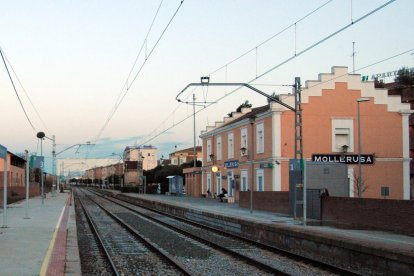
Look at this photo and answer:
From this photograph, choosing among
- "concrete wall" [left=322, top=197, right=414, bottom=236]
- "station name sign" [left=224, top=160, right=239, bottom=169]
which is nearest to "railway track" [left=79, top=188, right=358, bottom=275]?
"concrete wall" [left=322, top=197, right=414, bottom=236]

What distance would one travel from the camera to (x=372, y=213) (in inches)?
816

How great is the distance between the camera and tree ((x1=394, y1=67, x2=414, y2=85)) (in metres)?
83.0

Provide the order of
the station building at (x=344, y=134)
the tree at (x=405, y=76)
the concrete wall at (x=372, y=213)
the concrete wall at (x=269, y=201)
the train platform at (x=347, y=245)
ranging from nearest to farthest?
the train platform at (x=347, y=245) → the concrete wall at (x=372, y=213) → the concrete wall at (x=269, y=201) → the station building at (x=344, y=134) → the tree at (x=405, y=76)

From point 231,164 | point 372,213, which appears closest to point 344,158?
point 231,164

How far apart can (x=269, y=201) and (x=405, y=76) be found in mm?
61497

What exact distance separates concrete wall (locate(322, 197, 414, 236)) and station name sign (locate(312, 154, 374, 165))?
1576 cm

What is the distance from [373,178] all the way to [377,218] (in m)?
21.2

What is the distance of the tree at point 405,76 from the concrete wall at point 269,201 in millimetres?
55505

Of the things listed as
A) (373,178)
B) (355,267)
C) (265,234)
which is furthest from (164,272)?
(373,178)

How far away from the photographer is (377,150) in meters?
41.4

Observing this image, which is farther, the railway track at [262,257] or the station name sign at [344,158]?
the station name sign at [344,158]

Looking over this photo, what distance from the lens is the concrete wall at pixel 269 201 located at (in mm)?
29344

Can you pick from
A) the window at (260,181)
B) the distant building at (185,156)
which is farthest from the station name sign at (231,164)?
the distant building at (185,156)

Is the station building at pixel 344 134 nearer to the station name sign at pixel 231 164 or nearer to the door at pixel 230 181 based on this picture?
the station name sign at pixel 231 164
